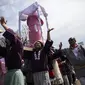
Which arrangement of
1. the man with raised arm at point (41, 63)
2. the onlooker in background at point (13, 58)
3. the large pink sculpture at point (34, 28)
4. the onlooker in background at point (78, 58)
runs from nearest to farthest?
the onlooker in background at point (13, 58)
the man with raised arm at point (41, 63)
the onlooker in background at point (78, 58)
the large pink sculpture at point (34, 28)

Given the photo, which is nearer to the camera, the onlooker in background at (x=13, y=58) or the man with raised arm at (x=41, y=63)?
the onlooker in background at (x=13, y=58)

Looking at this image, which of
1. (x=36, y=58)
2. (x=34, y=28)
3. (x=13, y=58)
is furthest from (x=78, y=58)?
(x=34, y=28)

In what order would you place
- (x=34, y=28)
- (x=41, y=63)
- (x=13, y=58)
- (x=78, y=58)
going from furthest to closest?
(x=34, y=28) < (x=78, y=58) < (x=41, y=63) < (x=13, y=58)

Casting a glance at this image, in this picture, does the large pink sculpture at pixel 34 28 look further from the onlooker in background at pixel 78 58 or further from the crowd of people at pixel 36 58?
the onlooker in background at pixel 78 58

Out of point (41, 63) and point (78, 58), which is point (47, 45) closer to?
point (41, 63)

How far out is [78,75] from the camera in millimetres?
6082

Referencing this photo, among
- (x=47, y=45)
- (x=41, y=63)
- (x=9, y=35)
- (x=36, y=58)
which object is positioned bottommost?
(x=41, y=63)

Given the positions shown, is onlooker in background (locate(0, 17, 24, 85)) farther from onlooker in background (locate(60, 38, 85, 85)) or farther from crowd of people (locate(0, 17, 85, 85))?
onlooker in background (locate(60, 38, 85, 85))

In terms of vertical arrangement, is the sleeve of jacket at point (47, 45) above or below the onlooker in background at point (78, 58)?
above

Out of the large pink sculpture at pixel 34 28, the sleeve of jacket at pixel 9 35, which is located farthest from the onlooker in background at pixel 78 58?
the large pink sculpture at pixel 34 28

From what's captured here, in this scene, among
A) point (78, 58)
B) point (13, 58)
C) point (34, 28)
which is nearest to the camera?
point (13, 58)

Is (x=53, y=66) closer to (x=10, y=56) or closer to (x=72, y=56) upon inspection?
(x=72, y=56)

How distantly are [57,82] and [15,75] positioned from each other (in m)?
2.59

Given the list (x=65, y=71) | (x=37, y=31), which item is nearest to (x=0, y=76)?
(x=65, y=71)
